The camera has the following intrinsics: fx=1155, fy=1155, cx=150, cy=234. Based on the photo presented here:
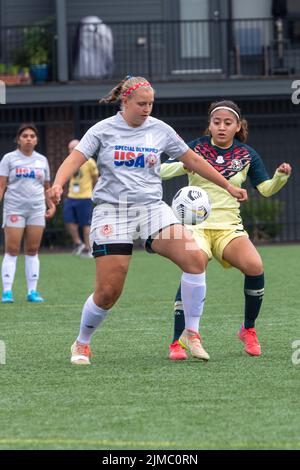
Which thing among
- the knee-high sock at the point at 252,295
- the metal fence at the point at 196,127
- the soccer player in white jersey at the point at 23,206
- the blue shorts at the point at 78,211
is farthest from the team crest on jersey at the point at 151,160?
the metal fence at the point at 196,127

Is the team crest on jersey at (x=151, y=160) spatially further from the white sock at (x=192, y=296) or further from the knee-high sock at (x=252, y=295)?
the knee-high sock at (x=252, y=295)

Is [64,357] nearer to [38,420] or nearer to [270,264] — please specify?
[38,420]

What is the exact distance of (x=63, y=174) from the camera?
775cm

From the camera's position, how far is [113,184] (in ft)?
26.4

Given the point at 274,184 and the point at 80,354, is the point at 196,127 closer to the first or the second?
the point at 274,184

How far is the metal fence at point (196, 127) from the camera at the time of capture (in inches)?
981

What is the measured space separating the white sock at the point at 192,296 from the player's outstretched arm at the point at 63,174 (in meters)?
1.09

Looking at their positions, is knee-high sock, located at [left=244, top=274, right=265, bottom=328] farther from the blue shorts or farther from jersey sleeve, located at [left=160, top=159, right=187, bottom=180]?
the blue shorts

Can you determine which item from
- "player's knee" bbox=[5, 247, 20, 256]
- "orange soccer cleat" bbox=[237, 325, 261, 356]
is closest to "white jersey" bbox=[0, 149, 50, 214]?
"player's knee" bbox=[5, 247, 20, 256]

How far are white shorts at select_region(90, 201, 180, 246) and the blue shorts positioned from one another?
1285 centimetres

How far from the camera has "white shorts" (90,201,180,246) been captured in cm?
797

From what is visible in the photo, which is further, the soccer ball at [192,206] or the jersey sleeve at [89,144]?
the soccer ball at [192,206]

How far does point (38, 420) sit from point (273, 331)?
4.21 metres

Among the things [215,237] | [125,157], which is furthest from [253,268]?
[125,157]
